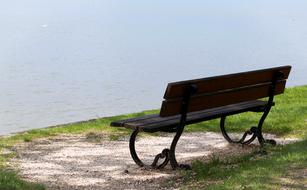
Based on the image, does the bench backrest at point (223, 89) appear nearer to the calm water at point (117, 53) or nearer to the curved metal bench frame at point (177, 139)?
the curved metal bench frame at point (177, 139)

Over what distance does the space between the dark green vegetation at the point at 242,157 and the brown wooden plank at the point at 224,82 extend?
75cm

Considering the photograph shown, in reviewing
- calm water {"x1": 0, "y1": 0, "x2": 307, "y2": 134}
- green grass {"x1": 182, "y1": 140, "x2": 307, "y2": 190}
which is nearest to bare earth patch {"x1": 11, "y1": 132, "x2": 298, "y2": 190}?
green grass {"x1": 182, "y1": 140, "x2": 307, "y2": 190}

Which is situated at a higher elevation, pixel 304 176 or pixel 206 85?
pixel 206 85

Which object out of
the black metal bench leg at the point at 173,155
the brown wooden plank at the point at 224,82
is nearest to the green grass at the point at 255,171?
the black metal bench leg at the point at 173,155

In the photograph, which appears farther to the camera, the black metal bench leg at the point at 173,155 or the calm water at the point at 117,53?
the calm water at the point at 117,53

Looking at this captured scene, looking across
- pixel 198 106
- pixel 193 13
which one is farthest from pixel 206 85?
pixel 193 13

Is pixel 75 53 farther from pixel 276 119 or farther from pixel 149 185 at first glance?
pixel 149 185

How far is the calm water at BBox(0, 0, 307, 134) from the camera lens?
15406mm

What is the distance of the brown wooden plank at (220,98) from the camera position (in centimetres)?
632

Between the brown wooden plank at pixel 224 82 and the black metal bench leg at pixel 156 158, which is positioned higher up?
the brown wooden plank at pixel 224 82

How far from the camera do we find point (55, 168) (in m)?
7.05

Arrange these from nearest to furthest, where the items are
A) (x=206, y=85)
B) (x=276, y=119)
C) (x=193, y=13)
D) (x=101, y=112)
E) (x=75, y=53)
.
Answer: (x=206, y=85) < (x=276, y=119) < (x=101, y=112) < (x=75, y=53) < (x=193, y=13)

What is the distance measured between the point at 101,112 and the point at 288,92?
13.3ft

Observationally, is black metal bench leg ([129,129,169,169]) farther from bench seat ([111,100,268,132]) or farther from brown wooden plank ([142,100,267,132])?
brown wooden plank ([142,100,267,132])
